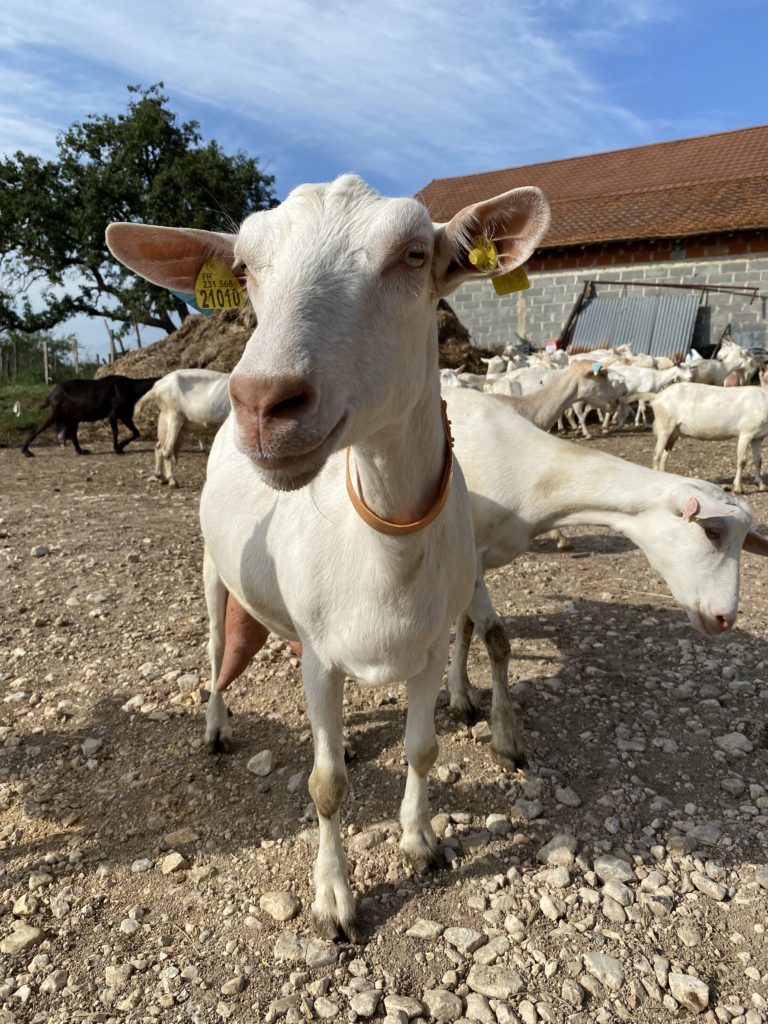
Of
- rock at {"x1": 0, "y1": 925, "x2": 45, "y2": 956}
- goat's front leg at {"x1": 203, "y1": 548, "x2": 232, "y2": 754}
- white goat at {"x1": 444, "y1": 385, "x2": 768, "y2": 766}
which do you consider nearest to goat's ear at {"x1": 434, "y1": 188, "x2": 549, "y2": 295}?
white goat at {"x1": 444, "y1": 385, "x2": 768, "y2": 766}

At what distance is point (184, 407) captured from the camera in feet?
32.9

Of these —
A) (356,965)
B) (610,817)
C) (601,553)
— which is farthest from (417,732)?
(601,553)

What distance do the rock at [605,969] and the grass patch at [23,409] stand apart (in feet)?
44.1

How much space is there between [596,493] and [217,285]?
89.3 inches

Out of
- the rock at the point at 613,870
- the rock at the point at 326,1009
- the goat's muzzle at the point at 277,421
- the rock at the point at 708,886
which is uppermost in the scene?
the goat's muzzle at the point at 277,421

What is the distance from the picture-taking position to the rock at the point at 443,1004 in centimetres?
198

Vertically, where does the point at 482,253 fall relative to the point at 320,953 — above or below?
above

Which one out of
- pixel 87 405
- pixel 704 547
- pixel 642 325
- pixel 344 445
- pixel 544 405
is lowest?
pixel 87 405

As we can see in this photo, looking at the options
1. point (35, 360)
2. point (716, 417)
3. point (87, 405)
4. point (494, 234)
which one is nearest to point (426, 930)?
point (494, 234)

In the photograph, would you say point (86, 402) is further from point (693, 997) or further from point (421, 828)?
point (693, 997)

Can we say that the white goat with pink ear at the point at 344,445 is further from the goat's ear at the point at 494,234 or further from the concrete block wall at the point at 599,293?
the concrete block wall at the point at 599,293

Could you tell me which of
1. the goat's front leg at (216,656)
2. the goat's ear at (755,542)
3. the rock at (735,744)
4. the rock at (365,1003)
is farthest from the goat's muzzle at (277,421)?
the goat's ear at (755,542)

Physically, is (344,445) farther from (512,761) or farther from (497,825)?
(512,761)

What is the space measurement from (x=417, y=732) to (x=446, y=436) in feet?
3.44
